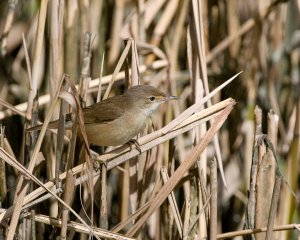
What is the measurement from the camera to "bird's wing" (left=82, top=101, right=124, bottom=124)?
2766mm

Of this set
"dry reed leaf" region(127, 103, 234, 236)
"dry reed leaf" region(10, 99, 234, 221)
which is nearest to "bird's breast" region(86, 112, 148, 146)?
"dry reed leaf" region(10, 99, 234, 221)

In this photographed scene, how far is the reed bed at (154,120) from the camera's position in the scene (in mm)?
2279

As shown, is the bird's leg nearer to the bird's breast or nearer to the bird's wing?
the bird's breast

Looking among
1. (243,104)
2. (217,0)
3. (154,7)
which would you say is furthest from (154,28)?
(243,104)

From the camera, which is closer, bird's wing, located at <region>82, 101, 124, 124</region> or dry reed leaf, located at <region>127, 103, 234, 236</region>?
dry reed leaf, located at <region>127, 103, 234, 236</region>

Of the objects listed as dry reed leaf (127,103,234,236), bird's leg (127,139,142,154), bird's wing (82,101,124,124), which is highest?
bird's wing (82,101,124,124)

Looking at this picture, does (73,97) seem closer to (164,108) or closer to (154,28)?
(164,108)

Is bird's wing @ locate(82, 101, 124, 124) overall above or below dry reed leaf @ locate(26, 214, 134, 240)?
above

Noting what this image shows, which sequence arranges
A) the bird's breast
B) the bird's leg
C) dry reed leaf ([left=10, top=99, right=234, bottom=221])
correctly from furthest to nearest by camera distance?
1. the bird's breast
2. the bird's leg
3. dry reed leaf ([left=10, top=99, right=234, bottom=221])

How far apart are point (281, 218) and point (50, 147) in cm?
114

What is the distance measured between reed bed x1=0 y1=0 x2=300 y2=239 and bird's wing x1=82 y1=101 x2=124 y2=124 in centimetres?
6

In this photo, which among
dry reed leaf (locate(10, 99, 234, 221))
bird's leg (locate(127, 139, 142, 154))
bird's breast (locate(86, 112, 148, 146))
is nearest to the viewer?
dry reed leaf (locate(10, 99, 234, 221))

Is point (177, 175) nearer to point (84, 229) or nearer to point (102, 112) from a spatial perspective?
point (84, 229)

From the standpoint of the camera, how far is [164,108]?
3.16 meters
